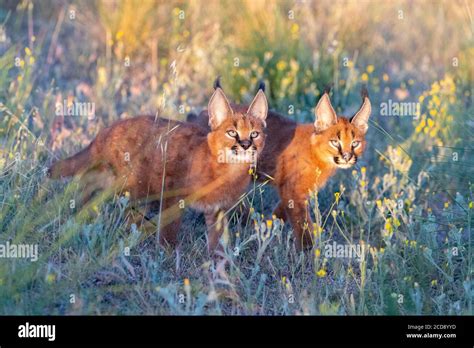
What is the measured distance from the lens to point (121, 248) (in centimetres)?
600

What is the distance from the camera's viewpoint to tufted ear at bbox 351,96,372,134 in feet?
22.1

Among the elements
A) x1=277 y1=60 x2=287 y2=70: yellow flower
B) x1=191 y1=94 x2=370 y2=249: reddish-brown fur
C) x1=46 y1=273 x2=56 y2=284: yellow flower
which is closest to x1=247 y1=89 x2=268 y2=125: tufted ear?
x1=191 y1=94 x2=370 y2=249: reddish-brown fur

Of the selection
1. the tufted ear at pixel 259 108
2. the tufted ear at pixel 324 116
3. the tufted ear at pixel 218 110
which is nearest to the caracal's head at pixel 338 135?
the tufted ear at pixel 324 116

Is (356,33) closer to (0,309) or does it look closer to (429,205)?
(429,205)

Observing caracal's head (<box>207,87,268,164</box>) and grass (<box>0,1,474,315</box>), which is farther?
caracal's head (<box>207,87,268,164</box>)

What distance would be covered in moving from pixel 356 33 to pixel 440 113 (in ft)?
10.9

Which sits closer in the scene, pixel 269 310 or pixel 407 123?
pixel 269 310

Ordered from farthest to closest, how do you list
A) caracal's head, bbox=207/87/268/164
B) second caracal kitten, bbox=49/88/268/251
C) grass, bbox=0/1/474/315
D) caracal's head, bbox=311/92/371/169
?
caracal's head, bbox=311/92/371/169 < second caracal kitten, bbox=49/88/268/251 < caracal's head, bbox=207/87/268/164 < grass, bbox=0/1/474/315

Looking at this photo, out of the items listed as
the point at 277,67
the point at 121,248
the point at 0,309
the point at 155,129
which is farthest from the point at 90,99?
the point at 0,309

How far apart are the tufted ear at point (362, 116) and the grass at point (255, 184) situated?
0.57 feet

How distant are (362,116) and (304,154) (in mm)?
595

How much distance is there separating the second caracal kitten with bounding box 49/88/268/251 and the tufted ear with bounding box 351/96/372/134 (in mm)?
793

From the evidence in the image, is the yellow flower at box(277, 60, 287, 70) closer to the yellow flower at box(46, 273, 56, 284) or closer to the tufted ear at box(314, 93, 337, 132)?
the tufted ear at box(314, 93, 337, 132)

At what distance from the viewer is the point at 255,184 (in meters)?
7.02
